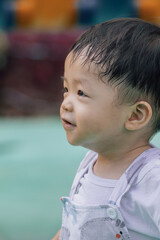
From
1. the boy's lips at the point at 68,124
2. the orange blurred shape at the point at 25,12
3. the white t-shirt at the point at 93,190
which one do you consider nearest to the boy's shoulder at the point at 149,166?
the white t-shirt at the point at 93,190

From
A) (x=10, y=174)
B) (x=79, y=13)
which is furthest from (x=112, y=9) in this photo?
(x=10, y=174)

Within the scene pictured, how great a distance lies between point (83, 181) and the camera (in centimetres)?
172

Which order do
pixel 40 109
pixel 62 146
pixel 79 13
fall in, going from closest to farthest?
pixel 62 146 → pixel 40 109 → pixel 79 13

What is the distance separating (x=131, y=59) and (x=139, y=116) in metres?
0.18

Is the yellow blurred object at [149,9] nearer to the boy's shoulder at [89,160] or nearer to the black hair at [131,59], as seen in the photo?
the boy's shoulder at [89,160]

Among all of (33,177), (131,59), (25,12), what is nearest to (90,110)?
(131,59)

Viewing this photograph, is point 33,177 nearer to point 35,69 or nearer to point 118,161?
point 118,161

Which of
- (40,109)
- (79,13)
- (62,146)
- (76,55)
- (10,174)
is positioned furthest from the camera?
(79,13)

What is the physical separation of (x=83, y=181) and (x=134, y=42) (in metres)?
0.50

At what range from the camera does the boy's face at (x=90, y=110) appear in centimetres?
156

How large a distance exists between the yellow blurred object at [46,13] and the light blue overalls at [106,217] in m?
7.33

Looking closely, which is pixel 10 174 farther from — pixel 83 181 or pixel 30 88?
pixel 30 88

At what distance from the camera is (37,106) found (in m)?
7.62

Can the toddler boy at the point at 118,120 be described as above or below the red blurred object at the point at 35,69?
above
